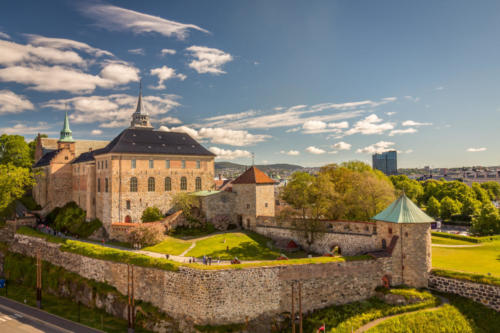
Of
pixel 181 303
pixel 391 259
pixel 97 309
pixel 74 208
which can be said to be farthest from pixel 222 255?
pixel 74 208

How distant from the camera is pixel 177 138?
54.7 metres

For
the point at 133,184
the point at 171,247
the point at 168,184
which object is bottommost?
the point at 171,247

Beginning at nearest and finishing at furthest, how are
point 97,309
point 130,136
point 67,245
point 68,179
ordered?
point 97,309
point 67,245
point 130,136
point 68,179

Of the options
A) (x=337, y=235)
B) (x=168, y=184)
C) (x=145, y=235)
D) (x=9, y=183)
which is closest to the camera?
(x=337, y=235)

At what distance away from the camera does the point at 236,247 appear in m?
37.3

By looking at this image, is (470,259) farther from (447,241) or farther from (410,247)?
(447,241)

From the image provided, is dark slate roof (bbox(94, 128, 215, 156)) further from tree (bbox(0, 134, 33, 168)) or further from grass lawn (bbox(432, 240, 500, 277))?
grass lawn (bbox(432, 240, 500, 277))

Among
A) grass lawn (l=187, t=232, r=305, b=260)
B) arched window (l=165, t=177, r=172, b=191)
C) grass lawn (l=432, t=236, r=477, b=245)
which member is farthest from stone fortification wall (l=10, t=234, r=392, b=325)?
grass lawn (l=432, t=236, r=477, b=245)

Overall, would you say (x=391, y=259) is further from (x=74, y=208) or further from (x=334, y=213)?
(x=74, y=208)

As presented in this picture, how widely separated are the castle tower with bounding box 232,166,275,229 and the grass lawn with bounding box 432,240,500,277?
20.2m

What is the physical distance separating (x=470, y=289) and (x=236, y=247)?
71.1ft

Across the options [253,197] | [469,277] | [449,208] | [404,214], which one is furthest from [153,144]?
[449,208]

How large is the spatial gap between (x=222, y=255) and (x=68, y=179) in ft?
122

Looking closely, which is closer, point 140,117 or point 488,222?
point 488,222
